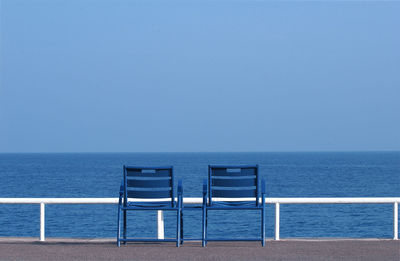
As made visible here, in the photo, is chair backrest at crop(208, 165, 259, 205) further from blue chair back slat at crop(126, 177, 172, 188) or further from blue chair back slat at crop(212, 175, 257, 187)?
blue chair back slat at crop(126, 177, 172, 188)

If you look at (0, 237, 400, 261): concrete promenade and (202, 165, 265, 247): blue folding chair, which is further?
(202, 165, 265, 247): blue folding chair

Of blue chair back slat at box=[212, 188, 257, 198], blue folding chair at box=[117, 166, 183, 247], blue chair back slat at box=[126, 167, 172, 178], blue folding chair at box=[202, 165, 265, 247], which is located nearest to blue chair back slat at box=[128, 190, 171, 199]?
blue folding chair at box=[117, 166, 183, 247]

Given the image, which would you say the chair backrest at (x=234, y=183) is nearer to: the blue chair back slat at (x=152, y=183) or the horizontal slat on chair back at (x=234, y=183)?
the horizontal slat on chair back at (x=234, y=183)

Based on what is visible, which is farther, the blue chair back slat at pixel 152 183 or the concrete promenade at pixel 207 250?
the blue chair back slat at pixel 152 183

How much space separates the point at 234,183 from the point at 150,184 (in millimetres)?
932

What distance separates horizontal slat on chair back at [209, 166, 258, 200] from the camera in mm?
7465

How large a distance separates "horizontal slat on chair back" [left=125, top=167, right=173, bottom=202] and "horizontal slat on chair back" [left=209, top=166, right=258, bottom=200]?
48cm

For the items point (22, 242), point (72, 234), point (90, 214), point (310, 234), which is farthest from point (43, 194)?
point (22, 242)

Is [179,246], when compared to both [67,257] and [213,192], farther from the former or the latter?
[67,257]

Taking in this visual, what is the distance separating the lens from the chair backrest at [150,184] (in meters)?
7.41

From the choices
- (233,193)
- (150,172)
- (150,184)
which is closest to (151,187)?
(150,184)

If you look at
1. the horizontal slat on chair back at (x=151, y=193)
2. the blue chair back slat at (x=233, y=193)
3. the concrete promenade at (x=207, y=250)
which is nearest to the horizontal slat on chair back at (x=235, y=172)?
the blue chair back slat at (x=233, y=193)

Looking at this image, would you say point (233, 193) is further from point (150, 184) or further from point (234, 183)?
point (150, 184)

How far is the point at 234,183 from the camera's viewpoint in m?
7.46
